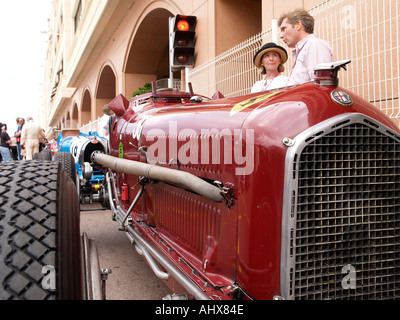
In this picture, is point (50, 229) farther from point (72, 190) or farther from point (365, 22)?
point (365, 22)

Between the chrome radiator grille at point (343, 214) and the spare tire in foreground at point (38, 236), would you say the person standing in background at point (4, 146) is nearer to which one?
the spare tire in foreground at point (38, 236)

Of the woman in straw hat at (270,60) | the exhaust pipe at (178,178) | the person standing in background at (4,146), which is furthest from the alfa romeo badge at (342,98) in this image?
the person standing in background at (4,146)

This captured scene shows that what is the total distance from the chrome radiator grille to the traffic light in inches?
288

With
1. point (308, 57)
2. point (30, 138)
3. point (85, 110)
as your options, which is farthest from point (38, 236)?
point (85, 110)

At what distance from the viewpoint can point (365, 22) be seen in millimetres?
4305

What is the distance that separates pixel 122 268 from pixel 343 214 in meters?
2.50

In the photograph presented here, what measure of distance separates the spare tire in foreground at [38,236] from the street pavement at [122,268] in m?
1.45

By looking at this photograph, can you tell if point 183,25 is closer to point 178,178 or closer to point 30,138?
point 30,138

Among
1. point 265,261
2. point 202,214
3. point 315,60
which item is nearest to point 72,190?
point 202,214

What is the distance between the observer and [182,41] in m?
8.61

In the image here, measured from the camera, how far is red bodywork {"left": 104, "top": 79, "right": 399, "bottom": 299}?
1.49m
